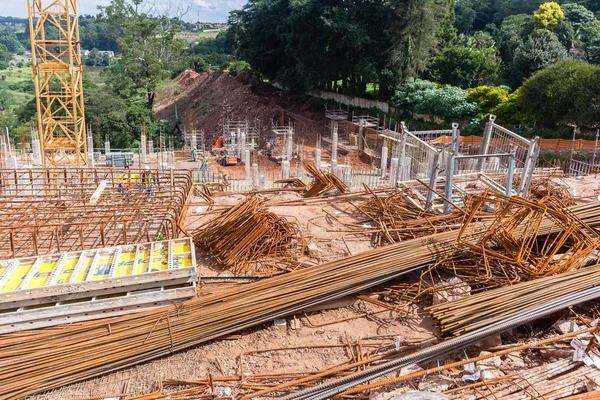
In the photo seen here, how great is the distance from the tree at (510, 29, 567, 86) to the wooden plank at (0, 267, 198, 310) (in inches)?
1192

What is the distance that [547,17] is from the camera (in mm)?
35062

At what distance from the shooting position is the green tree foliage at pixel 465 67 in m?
32.9

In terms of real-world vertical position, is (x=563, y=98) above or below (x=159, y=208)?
above

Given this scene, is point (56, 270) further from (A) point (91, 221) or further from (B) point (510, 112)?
(B) point (510, 112)

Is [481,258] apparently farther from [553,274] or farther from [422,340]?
[422,340]

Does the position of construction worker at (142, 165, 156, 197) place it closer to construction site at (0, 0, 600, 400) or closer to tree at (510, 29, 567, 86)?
construction site at (0, 0, 600, 400)

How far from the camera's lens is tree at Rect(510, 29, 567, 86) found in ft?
101

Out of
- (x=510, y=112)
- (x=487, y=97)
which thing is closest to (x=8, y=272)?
(x=510, y=112)

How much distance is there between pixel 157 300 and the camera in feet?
22.6

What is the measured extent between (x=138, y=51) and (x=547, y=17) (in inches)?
1196

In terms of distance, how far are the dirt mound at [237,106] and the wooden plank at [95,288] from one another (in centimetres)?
2842

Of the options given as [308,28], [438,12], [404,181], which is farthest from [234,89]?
[404,181]

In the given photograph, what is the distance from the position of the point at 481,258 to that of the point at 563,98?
19.4 meters

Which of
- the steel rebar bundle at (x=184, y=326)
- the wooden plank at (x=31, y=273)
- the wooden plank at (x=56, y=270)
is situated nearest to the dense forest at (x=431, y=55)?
the steel rebar bundle at (x=184, y=326)
